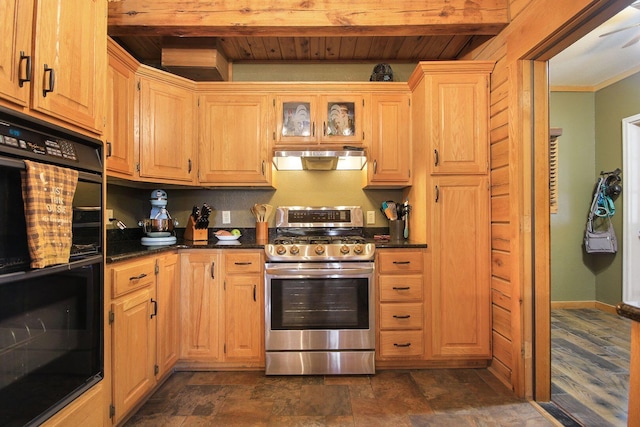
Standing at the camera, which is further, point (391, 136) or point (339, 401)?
point (391, 136)

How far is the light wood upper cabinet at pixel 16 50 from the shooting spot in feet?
3.38

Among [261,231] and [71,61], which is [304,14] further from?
[261,231]

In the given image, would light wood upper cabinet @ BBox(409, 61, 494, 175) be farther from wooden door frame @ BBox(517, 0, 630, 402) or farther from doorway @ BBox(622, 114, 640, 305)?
doorway @ BBox(622, 114, 640, 305)

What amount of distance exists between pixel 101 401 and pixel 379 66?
297 cm

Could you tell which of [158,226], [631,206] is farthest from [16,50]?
[631,206]

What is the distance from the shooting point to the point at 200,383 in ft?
7.23

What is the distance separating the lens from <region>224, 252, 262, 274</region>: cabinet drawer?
2354 mm

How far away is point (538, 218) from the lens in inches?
79.0

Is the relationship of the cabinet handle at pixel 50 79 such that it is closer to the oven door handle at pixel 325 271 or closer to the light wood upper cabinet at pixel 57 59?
the light wood upper cabinet at pixel 57 59

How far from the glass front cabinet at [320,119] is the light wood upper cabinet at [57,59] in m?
1.39

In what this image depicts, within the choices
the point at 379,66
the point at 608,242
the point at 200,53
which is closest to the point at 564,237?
the point at 608,242

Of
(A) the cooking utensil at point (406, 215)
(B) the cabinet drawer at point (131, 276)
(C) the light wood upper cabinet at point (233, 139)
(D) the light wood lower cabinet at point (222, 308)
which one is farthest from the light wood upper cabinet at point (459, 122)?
(B) the cabinet drawer at point (131, 276)

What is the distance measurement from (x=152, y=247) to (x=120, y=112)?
2.97 ft

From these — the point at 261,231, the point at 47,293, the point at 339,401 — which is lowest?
the point at 339,401
